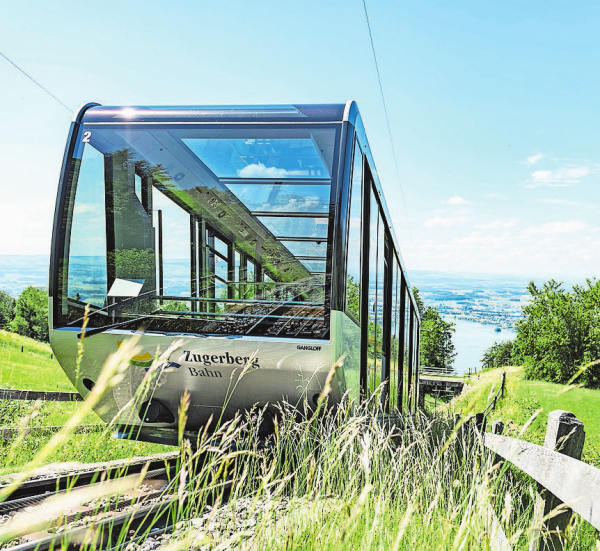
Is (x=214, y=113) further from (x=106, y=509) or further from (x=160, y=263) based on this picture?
(x=106, y=509)

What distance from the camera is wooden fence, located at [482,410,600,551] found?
98.0 inches

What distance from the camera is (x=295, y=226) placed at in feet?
18.3

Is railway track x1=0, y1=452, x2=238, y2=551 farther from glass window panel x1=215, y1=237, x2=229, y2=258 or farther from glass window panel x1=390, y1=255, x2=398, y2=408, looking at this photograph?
glass window panel x1=390, y1=255, x2=398, y2=408

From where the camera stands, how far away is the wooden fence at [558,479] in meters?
2.49

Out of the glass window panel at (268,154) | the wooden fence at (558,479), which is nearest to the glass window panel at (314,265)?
the glass window panel at (268,154)

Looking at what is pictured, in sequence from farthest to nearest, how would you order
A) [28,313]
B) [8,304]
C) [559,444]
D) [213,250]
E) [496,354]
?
[496,354], [28,313], [8,304], [213,250], [559,444]

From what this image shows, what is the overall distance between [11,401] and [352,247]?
607 centimetres

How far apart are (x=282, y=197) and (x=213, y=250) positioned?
0.88 metres

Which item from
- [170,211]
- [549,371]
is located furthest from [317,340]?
[549,371]

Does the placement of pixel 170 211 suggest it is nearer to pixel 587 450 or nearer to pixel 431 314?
pixel 587 450

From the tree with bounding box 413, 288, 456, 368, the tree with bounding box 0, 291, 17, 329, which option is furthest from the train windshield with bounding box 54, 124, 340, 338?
the tree with bounding box 413, 288, 456, 368

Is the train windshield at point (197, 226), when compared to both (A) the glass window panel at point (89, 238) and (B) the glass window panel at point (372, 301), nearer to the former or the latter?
(A) the glass window panel at point (89, 238)

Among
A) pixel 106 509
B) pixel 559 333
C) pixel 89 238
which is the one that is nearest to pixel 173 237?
pixel 89 238

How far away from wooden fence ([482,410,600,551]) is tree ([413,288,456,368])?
260ft
